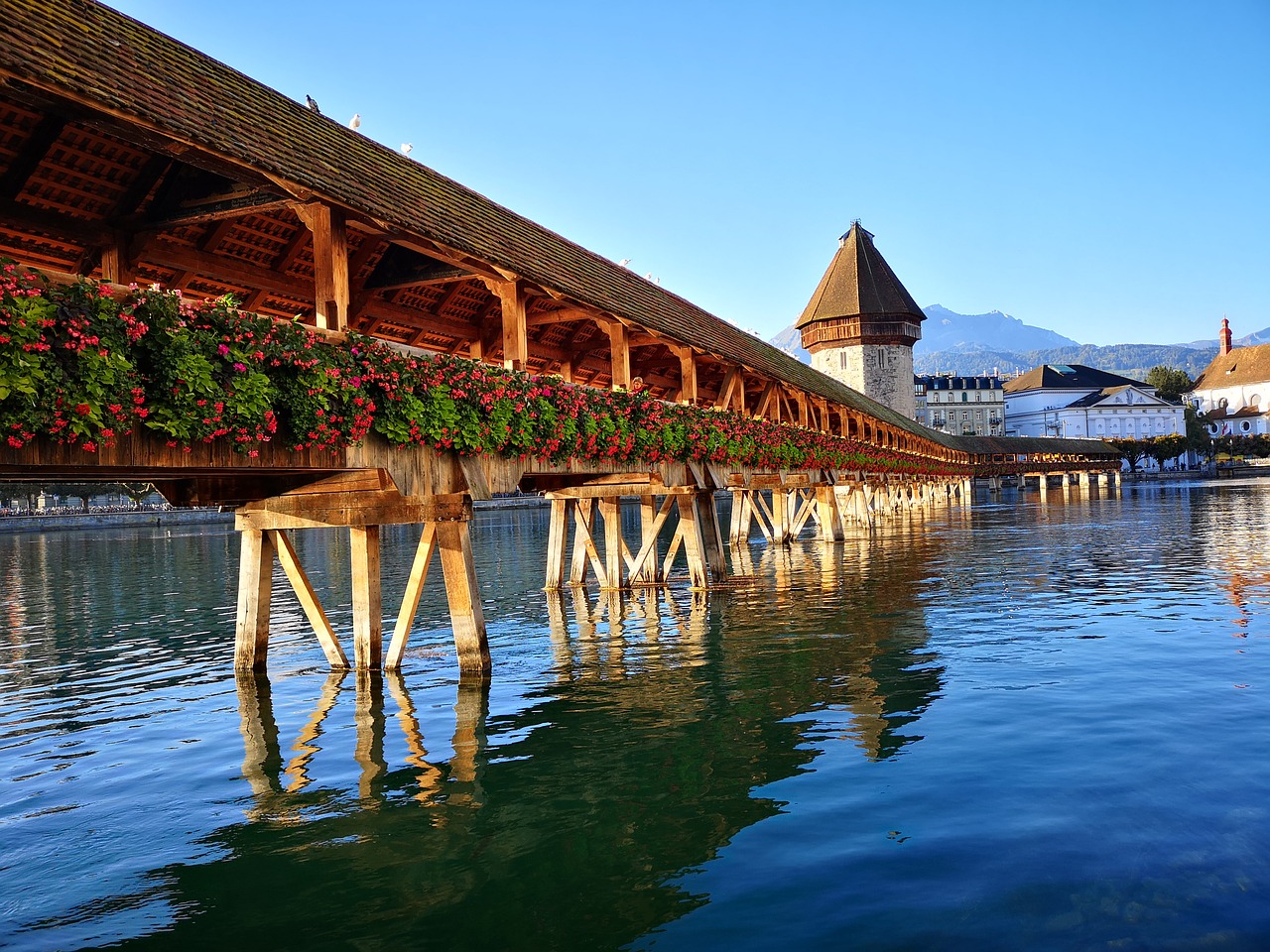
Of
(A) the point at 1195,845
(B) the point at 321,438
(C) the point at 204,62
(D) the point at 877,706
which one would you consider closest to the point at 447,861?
(B) the point at 321,438

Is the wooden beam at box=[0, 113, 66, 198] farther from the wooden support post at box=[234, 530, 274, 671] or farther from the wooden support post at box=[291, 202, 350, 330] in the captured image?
the wooden support post at box=[234, 530, 274, 671]

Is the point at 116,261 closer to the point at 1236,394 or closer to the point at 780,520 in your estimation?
the point at 780,520

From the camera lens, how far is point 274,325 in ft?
29.5

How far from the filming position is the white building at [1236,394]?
13850 cm

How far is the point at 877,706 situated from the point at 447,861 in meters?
5.62

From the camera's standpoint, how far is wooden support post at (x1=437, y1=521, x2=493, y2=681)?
12.2 m

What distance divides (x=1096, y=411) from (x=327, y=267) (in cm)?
14012

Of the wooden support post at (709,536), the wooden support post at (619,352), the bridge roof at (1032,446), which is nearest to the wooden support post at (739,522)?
the wooden support post at (709,536)

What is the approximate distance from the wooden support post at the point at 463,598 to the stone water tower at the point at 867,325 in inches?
2779

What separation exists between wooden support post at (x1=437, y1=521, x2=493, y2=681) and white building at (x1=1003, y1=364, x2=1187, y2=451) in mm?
134926

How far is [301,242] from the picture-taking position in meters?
13.8

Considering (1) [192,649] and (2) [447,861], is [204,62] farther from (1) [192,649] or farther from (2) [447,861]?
(1) [192,649]

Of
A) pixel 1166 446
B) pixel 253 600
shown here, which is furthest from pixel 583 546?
pixel 1166 446

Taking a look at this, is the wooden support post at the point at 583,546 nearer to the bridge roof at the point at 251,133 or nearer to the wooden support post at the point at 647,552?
the wooden support post at the point at 647,552
